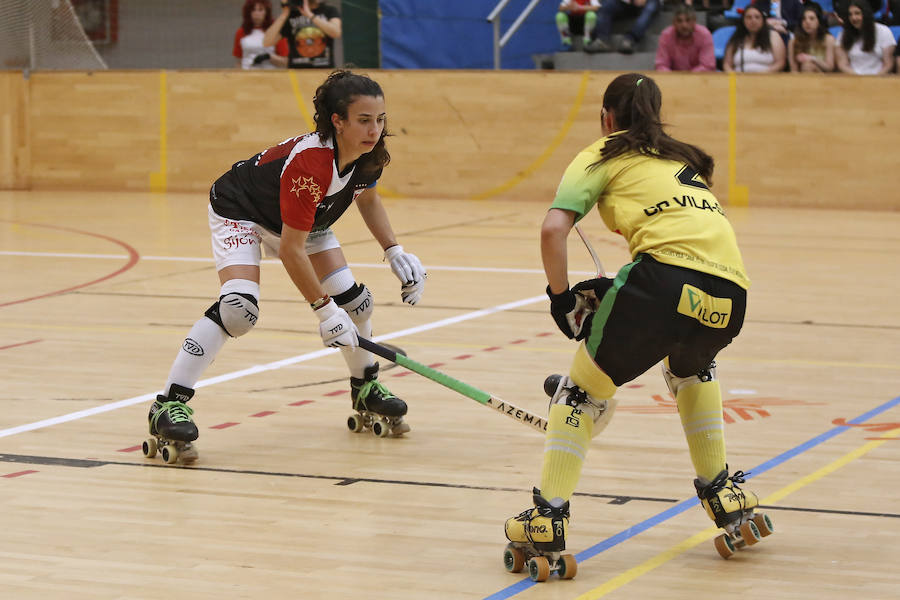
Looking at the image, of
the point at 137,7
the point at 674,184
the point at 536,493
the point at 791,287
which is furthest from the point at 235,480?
the point at 137,7

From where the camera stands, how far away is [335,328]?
5508mm

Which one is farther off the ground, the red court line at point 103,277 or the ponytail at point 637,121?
the ponytail at point 637,121

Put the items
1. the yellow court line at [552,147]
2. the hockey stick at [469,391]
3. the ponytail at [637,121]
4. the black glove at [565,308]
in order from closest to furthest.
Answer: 1. the black glove at [565,308]
2. the ponytail at [637,121]
3. the hockey stick at [469,391]
4. the yellow court line at [552,147]

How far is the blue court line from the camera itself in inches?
169

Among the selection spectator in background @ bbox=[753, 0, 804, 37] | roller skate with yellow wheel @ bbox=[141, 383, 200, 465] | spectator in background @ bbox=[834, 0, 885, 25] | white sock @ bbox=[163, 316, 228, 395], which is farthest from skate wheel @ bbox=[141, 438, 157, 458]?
spectator in background @ bbox=[834, 0, 885, 25]

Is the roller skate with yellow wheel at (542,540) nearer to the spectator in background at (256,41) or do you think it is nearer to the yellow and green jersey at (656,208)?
the yellow and green jersey at (656,208)

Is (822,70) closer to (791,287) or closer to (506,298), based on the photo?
(791,287)

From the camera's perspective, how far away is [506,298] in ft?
34.2

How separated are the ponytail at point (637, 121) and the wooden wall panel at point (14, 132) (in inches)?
602

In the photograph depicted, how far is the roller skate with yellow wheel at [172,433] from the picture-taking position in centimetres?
578

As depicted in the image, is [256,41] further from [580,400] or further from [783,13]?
[580,400]

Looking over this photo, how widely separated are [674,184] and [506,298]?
595cm

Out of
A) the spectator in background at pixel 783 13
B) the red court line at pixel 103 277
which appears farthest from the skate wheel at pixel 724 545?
the spectator in background at pixel 783 13

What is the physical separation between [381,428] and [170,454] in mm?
991
